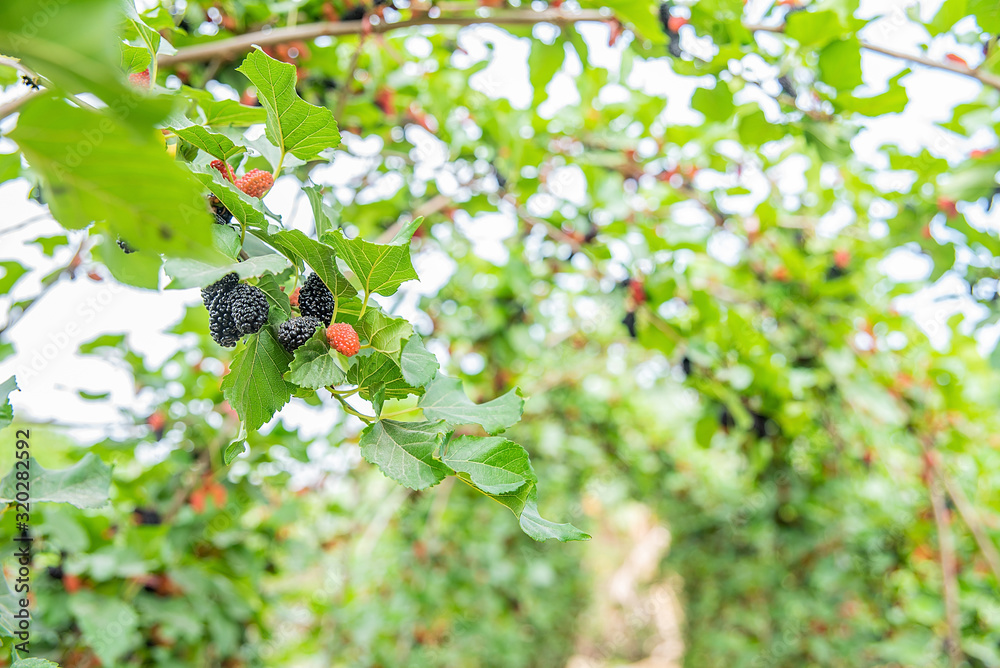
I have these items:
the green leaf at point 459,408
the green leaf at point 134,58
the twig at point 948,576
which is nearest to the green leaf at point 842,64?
the green leaf at point 459,408

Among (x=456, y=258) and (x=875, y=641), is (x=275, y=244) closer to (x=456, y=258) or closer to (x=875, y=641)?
(x=456, y=258)

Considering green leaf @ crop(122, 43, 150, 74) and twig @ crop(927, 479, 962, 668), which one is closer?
green leaf @ crop(122, 43, 150, 74)

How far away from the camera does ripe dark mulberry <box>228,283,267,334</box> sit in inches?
14.3

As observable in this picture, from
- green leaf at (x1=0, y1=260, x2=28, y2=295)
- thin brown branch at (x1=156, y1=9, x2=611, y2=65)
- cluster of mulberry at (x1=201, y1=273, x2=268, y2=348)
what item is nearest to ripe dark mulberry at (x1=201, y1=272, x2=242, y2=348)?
cluster of mulberry at (x1=201, y1=273, x2=268, y2=348)

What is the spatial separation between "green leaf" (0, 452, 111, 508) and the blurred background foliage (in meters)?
0.31

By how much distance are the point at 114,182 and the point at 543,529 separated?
0.90 feet

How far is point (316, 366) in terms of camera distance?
368 mm

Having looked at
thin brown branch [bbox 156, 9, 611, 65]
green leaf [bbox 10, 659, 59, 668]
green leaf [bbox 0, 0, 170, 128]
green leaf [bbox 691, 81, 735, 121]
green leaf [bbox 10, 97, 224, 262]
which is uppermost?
green leaf [bbox 0, 0, 170, 128]

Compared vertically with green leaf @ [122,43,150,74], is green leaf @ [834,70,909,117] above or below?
below

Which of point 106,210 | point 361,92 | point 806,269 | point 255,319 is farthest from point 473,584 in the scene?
point 106,210

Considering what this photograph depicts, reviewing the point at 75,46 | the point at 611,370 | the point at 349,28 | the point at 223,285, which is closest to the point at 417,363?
the point at 223,285

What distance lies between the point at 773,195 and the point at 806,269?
0.31 metres

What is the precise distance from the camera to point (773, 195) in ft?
4.83

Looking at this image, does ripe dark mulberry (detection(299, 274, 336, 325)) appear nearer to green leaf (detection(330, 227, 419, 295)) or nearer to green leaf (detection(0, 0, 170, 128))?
green leaf (detection(330, 227, 419, 295))
